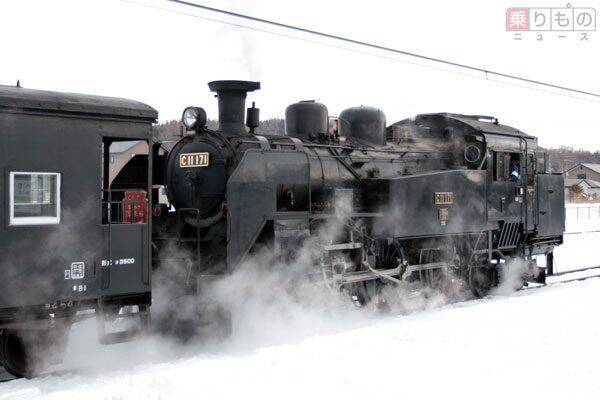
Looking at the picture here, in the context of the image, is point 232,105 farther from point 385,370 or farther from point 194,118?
point 385,370

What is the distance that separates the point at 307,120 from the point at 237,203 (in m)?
2.86

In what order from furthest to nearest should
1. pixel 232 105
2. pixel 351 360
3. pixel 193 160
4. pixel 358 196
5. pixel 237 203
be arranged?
pixel 358 196 → pixel 232 105 → pixel 193 160 → pixel 237 203 → pixel 351 360

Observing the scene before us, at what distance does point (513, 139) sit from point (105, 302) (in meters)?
10.3

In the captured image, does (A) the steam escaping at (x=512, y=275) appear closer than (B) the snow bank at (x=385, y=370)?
No

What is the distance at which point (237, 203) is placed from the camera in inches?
336

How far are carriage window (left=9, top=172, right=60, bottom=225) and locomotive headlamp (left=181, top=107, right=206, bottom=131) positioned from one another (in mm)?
3066

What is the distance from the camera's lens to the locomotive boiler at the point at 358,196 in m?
9.00

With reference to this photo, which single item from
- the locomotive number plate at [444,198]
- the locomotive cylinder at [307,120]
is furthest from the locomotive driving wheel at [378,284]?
the locomotive cylinder at [307,120]

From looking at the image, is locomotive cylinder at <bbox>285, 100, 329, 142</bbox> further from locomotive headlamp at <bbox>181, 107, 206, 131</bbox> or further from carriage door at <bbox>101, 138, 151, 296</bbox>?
carriage door at <bbox>101, 138, 151, 296</bbox>

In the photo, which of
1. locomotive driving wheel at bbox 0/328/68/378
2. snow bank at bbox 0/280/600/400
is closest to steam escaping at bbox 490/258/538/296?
snow bank at bbox 0/280/600/400

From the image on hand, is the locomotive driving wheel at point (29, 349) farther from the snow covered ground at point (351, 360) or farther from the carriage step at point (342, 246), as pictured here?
the carriage step at point (342, 246)

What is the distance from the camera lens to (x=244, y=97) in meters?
9.67

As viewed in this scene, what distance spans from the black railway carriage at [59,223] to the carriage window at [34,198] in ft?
0.03

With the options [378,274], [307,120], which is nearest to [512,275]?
[378,274]
